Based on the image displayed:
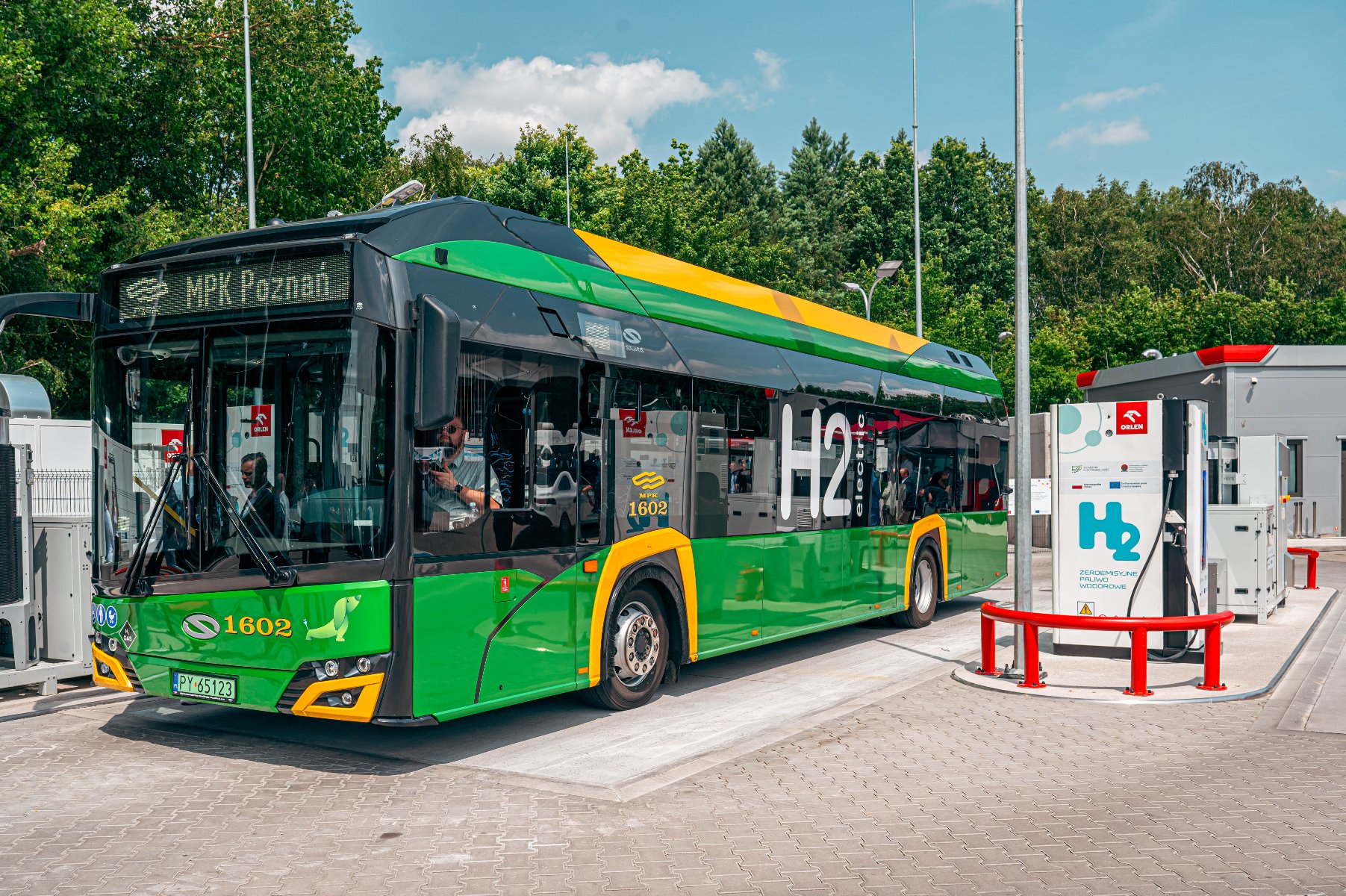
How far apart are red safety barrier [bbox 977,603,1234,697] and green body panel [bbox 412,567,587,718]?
4146 millimetres

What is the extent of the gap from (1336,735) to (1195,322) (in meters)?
49.4

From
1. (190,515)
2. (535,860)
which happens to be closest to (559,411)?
(190,515)

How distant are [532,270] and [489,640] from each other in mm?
2564

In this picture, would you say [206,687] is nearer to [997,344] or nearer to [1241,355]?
[1241,355]

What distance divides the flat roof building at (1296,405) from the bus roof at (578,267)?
77.5 ft

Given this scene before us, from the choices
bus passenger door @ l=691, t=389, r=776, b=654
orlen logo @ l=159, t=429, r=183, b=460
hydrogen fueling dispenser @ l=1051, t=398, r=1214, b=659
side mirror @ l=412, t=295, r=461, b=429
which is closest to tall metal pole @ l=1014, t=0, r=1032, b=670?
hydrogen fueling dispenser @ l=1051, t=398, r=1214, b=659

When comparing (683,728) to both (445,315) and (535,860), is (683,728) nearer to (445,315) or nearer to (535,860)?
(535,860)

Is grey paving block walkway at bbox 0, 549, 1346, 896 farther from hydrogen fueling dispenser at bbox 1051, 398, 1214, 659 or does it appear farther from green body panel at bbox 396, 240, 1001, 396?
green body panel at bbox 396, 240, 1001, 396

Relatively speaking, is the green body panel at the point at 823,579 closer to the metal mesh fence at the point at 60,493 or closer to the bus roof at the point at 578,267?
the bus roof at the point at 578,267

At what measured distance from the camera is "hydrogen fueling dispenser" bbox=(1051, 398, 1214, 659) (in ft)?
36.0

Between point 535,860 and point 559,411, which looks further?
point 559,411

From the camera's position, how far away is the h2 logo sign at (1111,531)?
1124 centimetres

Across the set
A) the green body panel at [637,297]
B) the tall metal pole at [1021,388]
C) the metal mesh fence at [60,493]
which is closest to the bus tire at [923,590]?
the green body panel at [637,297]

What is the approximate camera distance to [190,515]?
7102 millimetres
